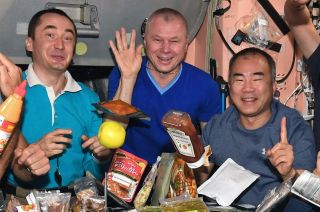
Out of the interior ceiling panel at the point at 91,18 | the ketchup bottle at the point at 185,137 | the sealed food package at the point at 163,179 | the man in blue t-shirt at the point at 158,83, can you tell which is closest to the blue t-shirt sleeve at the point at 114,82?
the man in blue t-shirt at the point at 158,83

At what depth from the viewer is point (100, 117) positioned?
101 inches

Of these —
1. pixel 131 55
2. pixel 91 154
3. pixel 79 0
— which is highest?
pixel 79 0

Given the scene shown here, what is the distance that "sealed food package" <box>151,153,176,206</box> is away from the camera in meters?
1.89

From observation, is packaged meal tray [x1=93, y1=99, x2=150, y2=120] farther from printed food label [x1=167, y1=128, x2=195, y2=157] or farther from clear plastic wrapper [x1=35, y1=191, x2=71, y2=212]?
clear plastic wrapper [x1=35, y1=191, x2=71, y2=212]

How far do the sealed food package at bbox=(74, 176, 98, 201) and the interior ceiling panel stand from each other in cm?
105

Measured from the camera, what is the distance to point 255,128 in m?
2.33

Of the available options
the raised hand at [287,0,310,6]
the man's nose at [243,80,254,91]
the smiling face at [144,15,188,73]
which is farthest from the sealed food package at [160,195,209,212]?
the raised hand at [287,0,310,6]

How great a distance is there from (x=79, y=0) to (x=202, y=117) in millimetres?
933

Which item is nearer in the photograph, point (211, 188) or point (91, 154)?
point (211, 188)

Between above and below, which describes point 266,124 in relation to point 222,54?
below

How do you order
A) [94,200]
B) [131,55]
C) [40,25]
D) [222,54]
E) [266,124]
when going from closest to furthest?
[94,200]
[266,124]
[40,25]
[131,55]
[222,54]

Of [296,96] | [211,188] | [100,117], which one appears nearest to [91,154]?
[100,117]

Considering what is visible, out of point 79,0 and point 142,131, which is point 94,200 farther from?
point 79,0

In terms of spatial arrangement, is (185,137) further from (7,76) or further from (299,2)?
(299,2)
